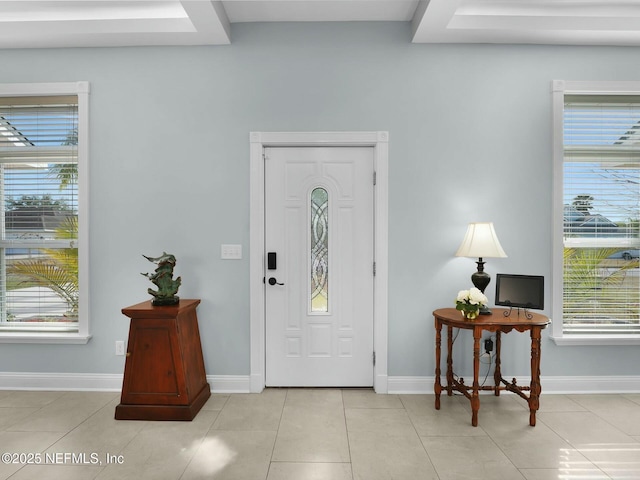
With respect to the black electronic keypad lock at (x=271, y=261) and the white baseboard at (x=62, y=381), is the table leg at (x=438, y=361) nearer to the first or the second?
the black electronic keypad lock at (x=271, y=261)

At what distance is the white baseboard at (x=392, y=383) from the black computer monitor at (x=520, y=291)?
787 millimetres

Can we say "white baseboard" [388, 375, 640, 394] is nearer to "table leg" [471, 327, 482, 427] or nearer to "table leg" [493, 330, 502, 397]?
"table leg" [493, 330, 502, 397]

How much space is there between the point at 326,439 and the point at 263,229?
1.61 metres

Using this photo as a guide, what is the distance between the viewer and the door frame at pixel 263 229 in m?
3.11

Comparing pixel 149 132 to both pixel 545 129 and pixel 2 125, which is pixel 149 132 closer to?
pixel 2 125

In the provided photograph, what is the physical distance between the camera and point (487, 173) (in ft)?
10.3

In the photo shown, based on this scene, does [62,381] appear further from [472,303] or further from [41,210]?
[472,303]

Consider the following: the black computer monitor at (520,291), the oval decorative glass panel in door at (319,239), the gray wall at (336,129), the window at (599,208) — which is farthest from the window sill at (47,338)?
the window at (599,208)

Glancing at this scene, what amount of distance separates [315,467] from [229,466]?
474 mm

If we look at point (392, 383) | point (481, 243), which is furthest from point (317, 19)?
point (392, 383)

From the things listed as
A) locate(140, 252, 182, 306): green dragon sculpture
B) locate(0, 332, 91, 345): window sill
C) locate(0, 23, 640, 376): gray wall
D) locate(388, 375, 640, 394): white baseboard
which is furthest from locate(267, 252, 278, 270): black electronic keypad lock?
locate(0, 332, 91, 345): window sill

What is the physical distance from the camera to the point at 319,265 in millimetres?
3207

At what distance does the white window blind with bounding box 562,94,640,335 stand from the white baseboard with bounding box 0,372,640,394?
0.40 meters

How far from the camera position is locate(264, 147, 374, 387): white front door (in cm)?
318
